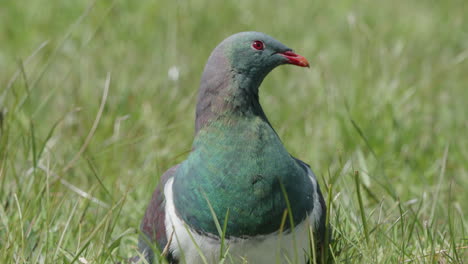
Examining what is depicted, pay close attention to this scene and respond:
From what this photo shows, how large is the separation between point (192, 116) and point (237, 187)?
246 cm

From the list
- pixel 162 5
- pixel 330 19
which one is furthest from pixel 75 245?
pixel 330 19

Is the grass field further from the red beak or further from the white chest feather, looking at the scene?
the red beak

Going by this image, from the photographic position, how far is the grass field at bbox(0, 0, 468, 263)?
3.16 meters

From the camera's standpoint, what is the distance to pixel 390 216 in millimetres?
3352

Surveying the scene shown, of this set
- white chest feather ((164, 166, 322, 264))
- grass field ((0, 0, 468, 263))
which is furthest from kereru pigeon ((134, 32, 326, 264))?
grass field ((0, 0, 468, 263))

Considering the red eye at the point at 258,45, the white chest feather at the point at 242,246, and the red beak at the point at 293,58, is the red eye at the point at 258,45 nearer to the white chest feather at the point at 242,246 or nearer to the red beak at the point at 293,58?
the red beak at the point at 293,58

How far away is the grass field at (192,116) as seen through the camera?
316cm

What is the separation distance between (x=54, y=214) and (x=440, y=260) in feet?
5.46

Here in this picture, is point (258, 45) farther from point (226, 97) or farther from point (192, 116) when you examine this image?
point (192, 116)

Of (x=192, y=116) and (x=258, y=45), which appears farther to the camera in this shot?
(x=192, y=116)

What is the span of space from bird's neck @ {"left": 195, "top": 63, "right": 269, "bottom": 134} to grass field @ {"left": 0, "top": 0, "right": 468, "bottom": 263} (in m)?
0.49

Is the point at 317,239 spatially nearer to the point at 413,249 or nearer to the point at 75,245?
the point at 413,249

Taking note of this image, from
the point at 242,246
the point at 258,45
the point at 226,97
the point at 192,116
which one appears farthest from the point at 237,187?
the point at 192,116

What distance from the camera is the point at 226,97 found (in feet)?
9.37
